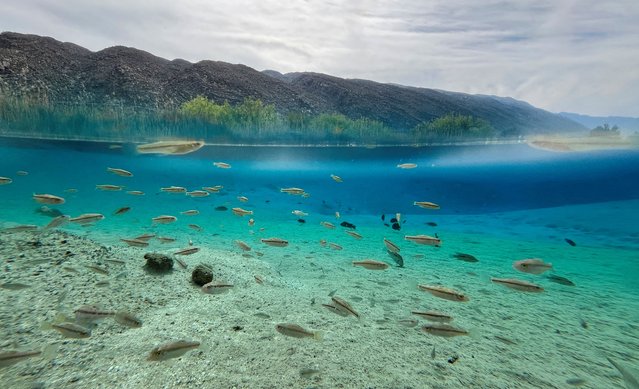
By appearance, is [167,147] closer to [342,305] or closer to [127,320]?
[127,320]

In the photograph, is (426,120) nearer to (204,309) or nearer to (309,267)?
(309,267)

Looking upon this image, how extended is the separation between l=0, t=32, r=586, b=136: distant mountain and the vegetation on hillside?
2.15 feet

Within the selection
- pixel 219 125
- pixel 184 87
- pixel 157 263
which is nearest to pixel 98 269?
pixel 157 263

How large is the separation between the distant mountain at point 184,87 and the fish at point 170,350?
19.8 m

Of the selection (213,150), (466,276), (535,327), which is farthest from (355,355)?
(213,150)

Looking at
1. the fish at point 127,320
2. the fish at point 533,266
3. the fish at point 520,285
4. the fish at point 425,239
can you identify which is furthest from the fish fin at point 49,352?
the fish at point 533,266

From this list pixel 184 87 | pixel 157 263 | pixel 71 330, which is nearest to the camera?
pixel 71 330

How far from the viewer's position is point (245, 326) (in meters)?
3.81

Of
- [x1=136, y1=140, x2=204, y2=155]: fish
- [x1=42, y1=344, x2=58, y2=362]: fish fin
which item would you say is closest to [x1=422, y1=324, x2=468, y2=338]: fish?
[x1=136, y1=140, x2=204, y2=155]: fish

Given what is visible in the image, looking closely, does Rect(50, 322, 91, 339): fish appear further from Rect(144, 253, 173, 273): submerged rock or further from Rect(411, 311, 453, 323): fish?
Rect(411, 311, 453, 323): fish

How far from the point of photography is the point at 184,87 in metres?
20.4

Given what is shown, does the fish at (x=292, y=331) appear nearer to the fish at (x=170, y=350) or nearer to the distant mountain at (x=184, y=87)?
the fish at (x=170, y=350)

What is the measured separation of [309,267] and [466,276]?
4585 millimetres

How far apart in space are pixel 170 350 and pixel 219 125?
1919 cm
